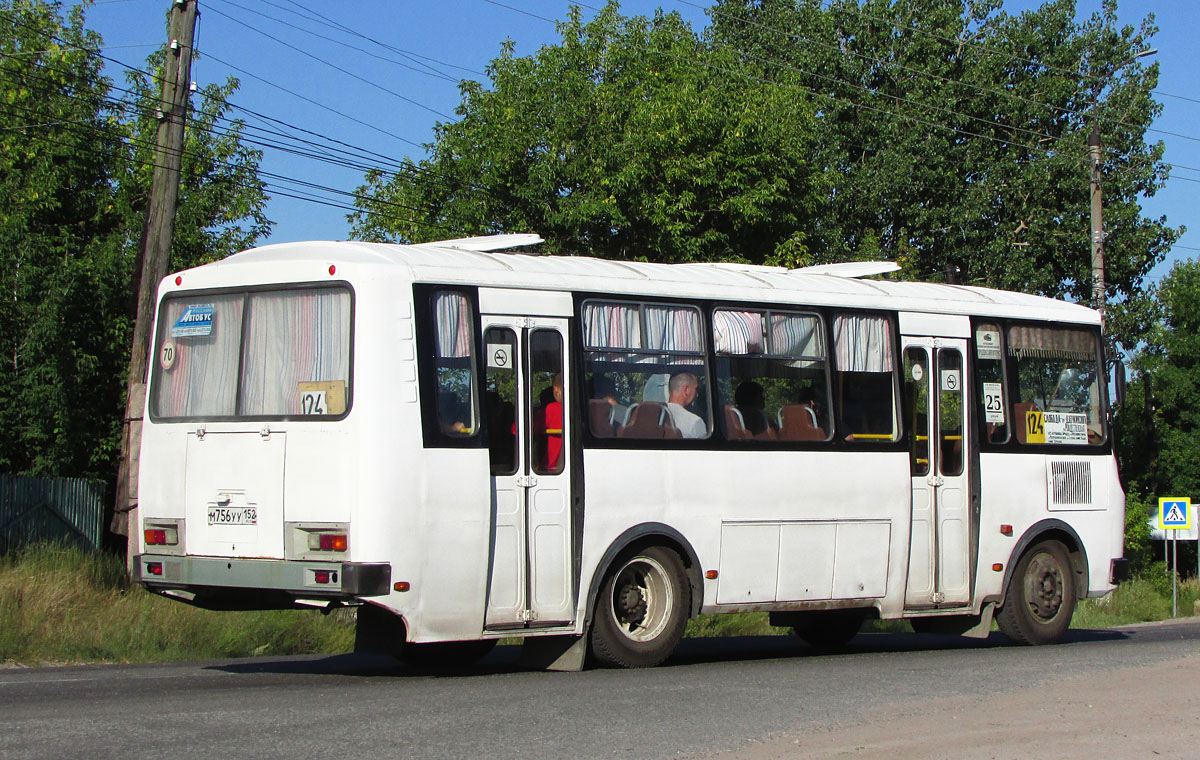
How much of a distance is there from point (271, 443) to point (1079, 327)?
8.59 metres

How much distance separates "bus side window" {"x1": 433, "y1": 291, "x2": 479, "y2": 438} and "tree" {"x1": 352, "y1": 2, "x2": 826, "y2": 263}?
20.4 meters

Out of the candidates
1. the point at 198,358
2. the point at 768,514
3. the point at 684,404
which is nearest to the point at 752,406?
the point at 684,404

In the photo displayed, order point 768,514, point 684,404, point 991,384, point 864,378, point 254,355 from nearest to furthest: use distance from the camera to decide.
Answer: point 254,355 < point 684,404 < point 768,514 < point 864,378 < point 991,384

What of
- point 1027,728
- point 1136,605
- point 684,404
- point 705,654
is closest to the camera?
point 1027,728

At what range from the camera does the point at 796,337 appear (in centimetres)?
1305

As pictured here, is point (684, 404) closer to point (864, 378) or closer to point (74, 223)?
point (864, 378)

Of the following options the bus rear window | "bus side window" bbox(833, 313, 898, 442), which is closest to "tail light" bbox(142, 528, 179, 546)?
the bus rear window

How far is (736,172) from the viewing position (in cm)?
3253

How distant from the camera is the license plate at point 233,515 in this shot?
10523mm

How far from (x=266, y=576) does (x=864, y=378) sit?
18.6 feet

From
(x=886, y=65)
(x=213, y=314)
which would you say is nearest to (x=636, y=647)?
(x=213, y=314)

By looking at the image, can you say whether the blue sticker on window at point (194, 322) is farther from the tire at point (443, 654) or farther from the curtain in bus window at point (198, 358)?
the tire at point (443, 654)

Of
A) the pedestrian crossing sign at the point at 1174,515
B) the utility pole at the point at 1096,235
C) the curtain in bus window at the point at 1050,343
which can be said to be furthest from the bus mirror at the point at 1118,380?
the pedestrian crossing sign at the point at 1174,515

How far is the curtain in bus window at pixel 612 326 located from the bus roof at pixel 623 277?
135 mm
